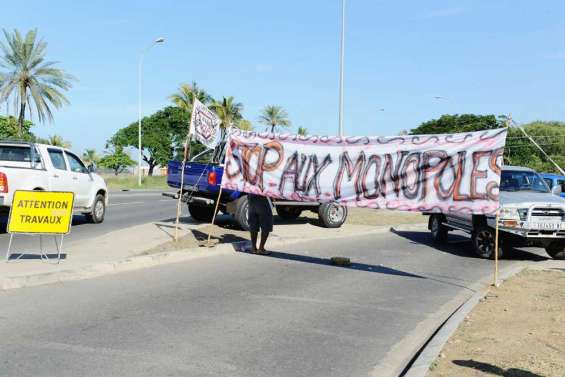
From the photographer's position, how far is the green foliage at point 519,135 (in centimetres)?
7312

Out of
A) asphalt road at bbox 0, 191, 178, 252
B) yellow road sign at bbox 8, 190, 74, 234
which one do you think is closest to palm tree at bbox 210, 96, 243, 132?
asphalt road at bbox 0, 191, 178, 252

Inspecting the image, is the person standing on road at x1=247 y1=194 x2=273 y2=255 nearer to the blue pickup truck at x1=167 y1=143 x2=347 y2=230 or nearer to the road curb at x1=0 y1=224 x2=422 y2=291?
the road curb at x1=0 y1=224 x2=422 y2=291

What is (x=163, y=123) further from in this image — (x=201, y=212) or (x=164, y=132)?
(x=201, y=212)

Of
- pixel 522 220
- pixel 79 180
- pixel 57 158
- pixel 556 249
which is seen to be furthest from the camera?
pixel 79 180

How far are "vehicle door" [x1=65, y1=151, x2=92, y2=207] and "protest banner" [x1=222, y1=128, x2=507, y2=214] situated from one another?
591cm

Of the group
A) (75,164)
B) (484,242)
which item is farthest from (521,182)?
(75,164)

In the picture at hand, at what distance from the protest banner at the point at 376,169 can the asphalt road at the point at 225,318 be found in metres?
1.33

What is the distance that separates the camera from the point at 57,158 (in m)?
15.4

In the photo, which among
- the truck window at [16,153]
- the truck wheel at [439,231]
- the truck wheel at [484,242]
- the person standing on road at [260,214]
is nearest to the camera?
the person standing on road at [260,214]

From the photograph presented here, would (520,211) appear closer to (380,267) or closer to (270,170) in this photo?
(380,267)

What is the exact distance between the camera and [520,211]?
11.9 m

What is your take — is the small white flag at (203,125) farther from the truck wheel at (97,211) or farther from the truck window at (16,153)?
the truck wheel at (97,211)

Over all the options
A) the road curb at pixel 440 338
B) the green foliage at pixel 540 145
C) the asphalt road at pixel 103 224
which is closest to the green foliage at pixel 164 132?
the green foliage at pixel 540 145

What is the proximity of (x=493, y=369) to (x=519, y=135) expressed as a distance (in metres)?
78.1
